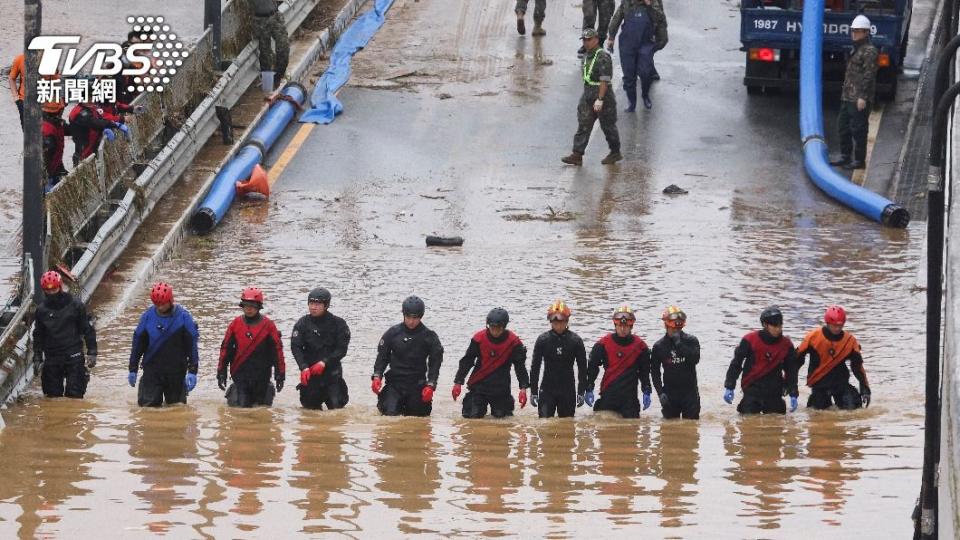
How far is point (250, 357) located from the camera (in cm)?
1484

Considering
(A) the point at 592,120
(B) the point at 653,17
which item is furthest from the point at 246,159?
(B) the point at 653,17

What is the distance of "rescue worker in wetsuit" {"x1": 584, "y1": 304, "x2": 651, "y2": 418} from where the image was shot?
48.1ft

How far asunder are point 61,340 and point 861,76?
1177 cm

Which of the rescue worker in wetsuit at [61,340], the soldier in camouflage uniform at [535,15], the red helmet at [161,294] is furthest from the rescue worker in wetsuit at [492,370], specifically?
the soldier in camouflage uniform at [535,15]

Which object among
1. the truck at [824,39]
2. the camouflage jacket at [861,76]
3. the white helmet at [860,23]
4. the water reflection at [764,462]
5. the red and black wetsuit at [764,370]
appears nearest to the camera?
the water reflection at [764,462]

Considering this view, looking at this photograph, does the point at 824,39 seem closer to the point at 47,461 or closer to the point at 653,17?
the point at 653,17

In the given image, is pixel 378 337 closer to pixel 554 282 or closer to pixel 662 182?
pixel 554 282

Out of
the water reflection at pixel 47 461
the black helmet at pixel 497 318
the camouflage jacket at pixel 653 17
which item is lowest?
the water reflection at pixel 47 461

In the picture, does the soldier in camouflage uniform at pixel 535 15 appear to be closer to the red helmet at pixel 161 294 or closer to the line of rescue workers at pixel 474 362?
the line of rescue workers at pixel 474 362

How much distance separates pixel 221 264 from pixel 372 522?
→ 27.5ft

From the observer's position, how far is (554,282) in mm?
18672

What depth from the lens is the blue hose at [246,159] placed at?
20.3 meters

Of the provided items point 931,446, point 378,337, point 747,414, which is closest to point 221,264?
point 378,337

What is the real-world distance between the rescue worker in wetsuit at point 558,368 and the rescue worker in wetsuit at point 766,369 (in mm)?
1296
